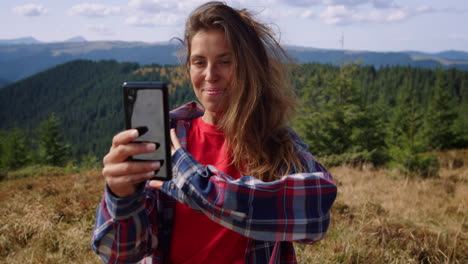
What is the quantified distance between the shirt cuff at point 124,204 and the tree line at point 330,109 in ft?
1.61

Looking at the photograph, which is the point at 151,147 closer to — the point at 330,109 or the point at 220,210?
the point at 220,210

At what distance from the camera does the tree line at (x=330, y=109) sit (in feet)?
50.3

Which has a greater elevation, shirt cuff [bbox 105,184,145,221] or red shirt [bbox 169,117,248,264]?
shirt cuff [bbox 105,184,145,221]

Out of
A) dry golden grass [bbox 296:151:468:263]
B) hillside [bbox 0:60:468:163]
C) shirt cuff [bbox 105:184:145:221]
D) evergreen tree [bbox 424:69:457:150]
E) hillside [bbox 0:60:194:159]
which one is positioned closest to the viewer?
shirt cuff [bbox 105:184:145:221]

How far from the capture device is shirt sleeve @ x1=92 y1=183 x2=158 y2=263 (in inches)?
43.7

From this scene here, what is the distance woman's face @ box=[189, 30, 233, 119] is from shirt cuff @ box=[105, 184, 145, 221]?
25.7 inches

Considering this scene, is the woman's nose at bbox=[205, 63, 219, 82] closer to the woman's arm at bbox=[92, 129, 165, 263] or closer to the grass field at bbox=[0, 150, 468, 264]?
the woman's arm at bbox=[92, 129, 165, 263]

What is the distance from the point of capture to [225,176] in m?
1.26

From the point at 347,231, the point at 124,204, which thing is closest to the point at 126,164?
the point at 124,204

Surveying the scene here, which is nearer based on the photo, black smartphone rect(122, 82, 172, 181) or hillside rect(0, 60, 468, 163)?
black smartphone rect(122, 82, 172, 181)

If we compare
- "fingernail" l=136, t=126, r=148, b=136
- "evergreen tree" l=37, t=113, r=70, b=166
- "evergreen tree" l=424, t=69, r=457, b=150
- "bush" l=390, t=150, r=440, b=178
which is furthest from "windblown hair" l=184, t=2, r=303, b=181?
"evergreen tree" l=37, t=113, r=70, b=166

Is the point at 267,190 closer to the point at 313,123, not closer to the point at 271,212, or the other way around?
the point at 271,212

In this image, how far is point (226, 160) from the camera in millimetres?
1588

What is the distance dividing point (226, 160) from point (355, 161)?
1161 cm
